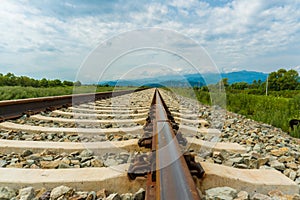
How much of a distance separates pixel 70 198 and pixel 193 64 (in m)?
2.25

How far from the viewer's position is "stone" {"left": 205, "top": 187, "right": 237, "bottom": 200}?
1192 mm

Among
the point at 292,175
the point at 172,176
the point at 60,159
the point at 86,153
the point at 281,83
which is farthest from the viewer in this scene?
the point at 281,83

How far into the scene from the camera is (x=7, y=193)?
1246 mm

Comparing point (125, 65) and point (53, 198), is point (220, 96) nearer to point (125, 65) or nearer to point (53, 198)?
point (125, 65)

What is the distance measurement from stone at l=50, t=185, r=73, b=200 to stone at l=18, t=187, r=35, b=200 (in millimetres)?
104

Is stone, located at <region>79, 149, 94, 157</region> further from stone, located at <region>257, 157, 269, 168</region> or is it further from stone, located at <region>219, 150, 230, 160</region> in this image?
stone, located at <region>257, 157, 269, 168</region>

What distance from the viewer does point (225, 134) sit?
10.7 feet

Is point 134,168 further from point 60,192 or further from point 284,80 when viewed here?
point 284,80

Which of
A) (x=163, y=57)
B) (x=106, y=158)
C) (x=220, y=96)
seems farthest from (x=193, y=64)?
(x=220, y=96)

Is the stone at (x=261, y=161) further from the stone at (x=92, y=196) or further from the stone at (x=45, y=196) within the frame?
the stone at (x=45, y=196)

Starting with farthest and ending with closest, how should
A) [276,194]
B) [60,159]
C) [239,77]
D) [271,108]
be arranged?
1. [239,77]
2. [271,108]
3. [60,159]
4. [276,194]

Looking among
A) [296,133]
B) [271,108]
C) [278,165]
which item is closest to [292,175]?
[278,165]

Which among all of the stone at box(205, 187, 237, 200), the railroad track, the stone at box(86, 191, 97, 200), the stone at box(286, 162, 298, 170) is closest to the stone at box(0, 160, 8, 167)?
the railroad track

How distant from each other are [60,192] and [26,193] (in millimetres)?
174
